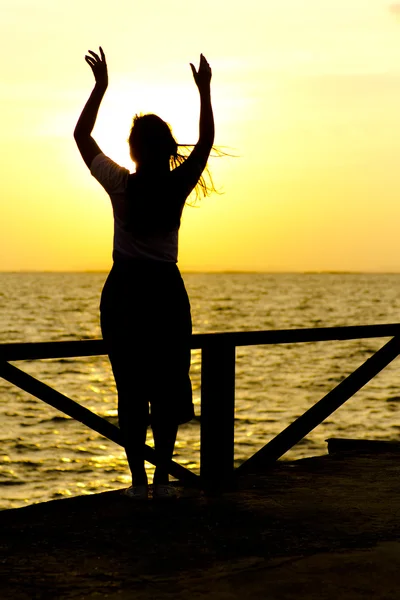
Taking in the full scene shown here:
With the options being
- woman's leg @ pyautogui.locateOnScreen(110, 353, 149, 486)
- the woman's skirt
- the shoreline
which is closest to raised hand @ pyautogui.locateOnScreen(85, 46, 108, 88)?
the woman's skirt

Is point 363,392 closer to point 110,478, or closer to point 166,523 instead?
point 110,478

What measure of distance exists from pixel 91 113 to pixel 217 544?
2.27 meters

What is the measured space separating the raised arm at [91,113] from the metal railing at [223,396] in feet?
3.37

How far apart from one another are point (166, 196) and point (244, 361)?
36.4 metres

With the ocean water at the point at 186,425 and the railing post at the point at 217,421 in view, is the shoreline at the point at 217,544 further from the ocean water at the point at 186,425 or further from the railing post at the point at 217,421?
the ocean water at the point at 186,425

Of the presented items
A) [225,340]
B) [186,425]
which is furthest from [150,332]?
[186,425]

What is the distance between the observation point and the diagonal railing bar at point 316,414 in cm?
624

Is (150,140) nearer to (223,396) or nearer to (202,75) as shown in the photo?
(202,75)

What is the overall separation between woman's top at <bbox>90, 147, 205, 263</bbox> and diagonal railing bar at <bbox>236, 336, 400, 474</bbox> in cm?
186

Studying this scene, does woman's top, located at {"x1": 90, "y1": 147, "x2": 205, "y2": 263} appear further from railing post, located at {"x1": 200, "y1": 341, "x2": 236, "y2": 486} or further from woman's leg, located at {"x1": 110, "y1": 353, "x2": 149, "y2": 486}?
railing post, located at {"x1": 200, "y1": 341, "x2": 236, "y2": 486}

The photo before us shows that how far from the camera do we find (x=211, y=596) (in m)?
3.63

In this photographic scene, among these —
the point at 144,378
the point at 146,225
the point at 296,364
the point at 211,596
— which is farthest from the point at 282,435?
the point at 296,364

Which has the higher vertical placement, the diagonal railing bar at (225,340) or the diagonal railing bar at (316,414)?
the diagonal railing bar at (225,340)

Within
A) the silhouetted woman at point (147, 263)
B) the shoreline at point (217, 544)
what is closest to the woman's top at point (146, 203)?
the silhouetted woman at point (147, 263)
